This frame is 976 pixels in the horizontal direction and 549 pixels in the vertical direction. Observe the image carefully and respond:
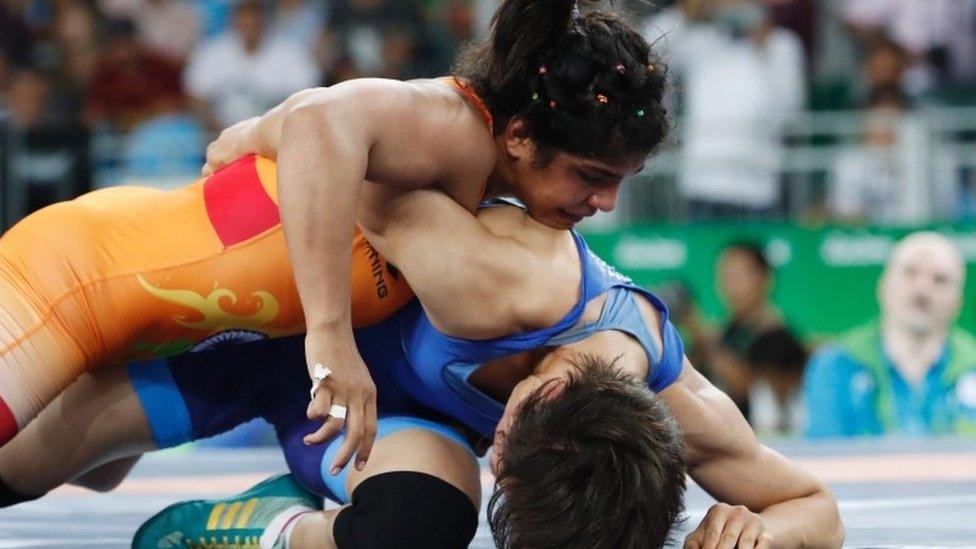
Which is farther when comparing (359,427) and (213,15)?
(213,15)

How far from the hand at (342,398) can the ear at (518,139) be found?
452 millimetres

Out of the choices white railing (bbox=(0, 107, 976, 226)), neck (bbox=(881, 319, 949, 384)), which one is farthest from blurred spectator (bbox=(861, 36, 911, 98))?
neck (bbox=(881, 319, 949, 384))

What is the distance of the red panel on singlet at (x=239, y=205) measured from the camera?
278 cm

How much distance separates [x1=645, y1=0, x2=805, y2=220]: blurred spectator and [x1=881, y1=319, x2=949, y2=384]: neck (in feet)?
4.81

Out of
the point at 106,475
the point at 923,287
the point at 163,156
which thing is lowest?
the point at 163,156

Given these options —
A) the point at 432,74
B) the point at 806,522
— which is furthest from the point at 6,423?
the point at 432,74

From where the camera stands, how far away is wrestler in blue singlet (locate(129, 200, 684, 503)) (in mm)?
2709

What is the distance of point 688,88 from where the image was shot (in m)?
7.28

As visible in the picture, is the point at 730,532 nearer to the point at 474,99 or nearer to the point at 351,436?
the point at 351,436

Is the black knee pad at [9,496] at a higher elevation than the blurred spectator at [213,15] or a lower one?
higher

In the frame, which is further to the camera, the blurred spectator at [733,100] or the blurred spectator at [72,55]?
the blurred spectator at [72,55]

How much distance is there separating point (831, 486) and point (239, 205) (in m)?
1.90

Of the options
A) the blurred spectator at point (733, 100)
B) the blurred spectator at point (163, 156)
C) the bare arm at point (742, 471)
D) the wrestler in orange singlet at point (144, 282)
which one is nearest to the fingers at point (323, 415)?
the wrestler in orange singlet at point (144, 282)

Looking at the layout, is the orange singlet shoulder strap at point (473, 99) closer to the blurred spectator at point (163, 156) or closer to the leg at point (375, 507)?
the leg at point (375, 507)
